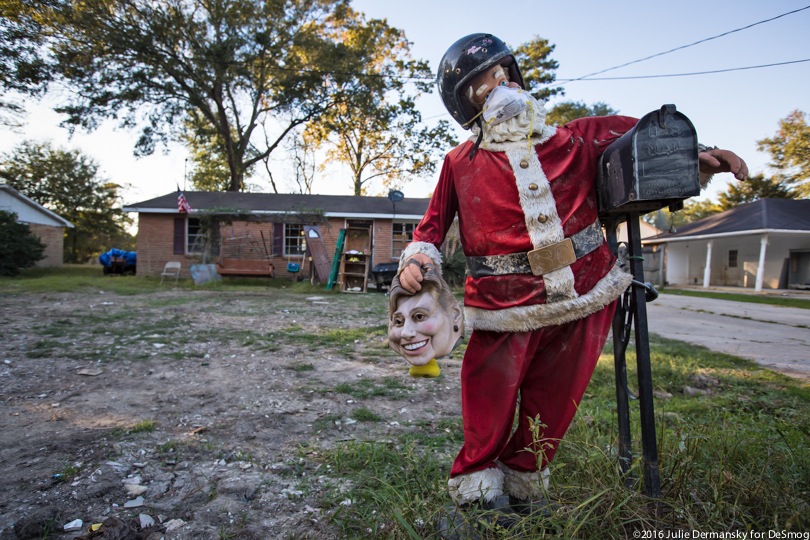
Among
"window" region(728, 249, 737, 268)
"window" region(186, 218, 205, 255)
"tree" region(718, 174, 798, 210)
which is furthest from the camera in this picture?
"tree" region(718, 174, 798, 210)

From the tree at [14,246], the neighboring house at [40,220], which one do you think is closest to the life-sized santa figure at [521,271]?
the tree at [14,246]

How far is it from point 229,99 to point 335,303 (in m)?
16.3

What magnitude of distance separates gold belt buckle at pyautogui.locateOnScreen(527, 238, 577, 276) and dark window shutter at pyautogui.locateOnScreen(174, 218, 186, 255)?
1812cm

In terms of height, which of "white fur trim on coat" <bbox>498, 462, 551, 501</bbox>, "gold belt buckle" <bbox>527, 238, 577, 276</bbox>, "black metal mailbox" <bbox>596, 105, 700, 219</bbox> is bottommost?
"white fur trim on coat" <bbox>498, 462, 551, 501</bbox>

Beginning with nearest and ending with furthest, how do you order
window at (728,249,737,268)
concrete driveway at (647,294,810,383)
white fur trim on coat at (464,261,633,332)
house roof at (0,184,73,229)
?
1. white fur trim on coat at (464,261,633,332)
2. concrete driveway at (647,294,810,383)
3. house roof at (0,184,73,229)
4. window at (728,249,737,268)

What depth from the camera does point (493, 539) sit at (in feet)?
4.58

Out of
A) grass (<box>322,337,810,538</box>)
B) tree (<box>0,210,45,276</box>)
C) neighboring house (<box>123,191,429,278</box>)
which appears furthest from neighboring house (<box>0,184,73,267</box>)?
grass (<box>322,337,810,538</box>)

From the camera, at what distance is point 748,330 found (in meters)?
6.98

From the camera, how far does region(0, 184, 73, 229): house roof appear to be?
19.8m

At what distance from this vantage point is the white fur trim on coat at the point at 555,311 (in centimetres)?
149

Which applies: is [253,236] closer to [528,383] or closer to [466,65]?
[466,65]

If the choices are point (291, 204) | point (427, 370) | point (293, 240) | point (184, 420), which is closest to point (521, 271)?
point (427, 370)

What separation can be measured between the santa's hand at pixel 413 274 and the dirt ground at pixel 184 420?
1.06 meters

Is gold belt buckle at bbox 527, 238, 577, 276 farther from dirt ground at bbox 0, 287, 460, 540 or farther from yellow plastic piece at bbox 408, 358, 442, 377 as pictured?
dirt ground at bbox 0, 287, 460, 540
